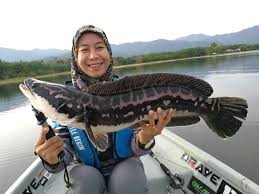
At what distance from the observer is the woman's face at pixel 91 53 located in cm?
444

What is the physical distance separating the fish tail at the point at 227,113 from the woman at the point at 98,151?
86 centimetres

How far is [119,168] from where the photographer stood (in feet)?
14.3

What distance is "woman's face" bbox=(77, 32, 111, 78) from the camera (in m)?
4.44

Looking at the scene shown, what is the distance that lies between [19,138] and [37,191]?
10402mm

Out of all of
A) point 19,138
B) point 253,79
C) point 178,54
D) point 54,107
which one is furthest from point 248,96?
point 178,54

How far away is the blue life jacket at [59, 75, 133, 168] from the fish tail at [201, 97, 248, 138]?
134cm

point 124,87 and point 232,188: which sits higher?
point 124,87

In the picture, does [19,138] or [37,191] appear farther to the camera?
[19,138]

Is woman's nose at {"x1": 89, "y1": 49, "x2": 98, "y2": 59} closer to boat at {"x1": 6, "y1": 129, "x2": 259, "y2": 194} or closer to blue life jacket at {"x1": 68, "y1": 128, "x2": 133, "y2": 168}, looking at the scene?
blue life jacket at {"x1": 68, "y1": 128, "x2": 133, "y2": 168}

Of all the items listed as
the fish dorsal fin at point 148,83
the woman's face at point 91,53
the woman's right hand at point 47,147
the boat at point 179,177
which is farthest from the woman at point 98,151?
the boat at point 179,177

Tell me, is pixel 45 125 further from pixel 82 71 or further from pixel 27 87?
pixel 82 71

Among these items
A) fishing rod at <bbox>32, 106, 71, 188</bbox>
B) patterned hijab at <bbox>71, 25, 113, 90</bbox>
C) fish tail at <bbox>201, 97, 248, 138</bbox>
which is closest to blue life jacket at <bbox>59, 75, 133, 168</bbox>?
fishing rod at <bbox>32, 106, 71, 188</bbox>

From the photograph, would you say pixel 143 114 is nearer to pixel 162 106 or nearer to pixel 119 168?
pixel 162 106

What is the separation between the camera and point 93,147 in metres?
4.47
